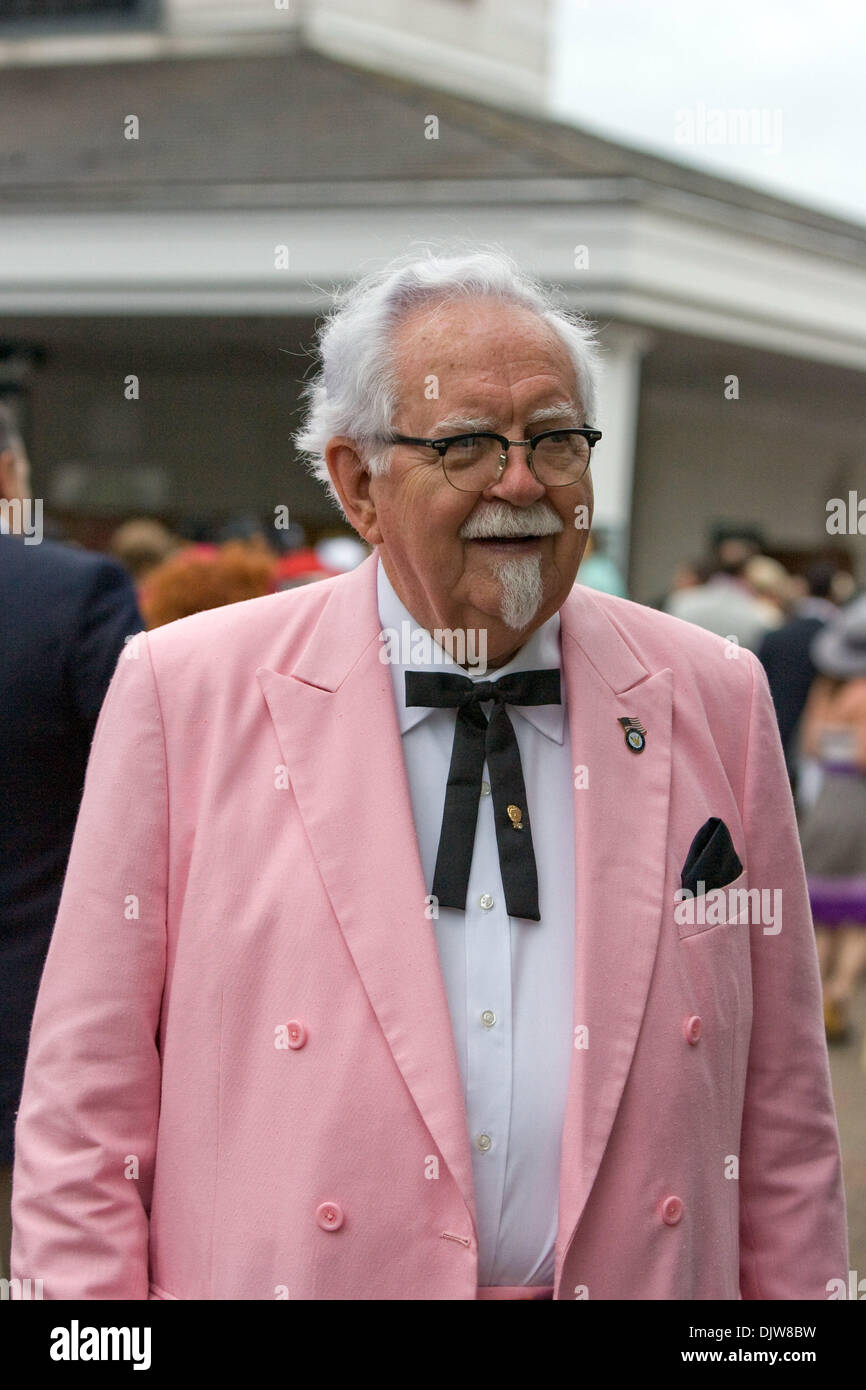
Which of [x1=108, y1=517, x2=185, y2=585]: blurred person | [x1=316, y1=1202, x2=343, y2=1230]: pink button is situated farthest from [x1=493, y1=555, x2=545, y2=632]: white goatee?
[x1=108, y1=517, x2=185, y2=585]: blurred person

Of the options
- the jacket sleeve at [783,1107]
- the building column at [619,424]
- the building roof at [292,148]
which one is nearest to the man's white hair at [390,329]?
the jacket sleeve at [783,1107]

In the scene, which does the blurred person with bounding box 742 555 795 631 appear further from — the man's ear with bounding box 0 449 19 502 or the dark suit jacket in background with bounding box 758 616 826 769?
the man's ear with bounding box 0 449 19 502

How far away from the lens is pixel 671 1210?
6.70 feet

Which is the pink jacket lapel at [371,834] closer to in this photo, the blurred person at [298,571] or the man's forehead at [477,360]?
the man's forehead at [477,360]

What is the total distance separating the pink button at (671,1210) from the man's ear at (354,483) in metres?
0.97

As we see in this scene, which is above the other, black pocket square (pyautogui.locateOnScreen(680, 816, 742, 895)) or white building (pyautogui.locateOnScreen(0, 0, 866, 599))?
white building (pyautogui.locateOnScreen(0, 0, 866, 599))

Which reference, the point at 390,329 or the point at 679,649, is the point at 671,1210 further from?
the point at 390,329

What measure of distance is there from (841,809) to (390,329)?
18.2 ft

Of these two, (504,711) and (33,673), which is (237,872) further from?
(33,673)

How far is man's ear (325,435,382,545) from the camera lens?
220 centimetres

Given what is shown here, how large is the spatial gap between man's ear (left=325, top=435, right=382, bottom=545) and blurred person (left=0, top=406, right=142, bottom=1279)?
744 millimetres

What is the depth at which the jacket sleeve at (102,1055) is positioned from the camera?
1.99 meters
